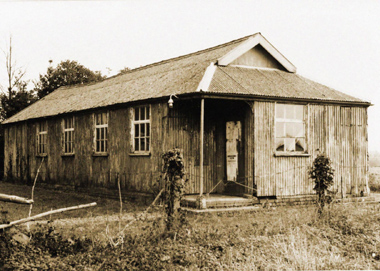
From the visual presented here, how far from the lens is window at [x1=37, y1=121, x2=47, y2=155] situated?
22.5 meters

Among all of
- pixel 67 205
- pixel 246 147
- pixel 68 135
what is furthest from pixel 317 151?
pixel 68 135

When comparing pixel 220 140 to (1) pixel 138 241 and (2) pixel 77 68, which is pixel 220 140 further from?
(2) pixel 77 68

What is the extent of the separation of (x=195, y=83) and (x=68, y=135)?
865 cm

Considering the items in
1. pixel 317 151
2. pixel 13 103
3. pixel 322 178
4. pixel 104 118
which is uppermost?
pixel 13 103

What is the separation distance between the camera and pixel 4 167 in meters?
27.4

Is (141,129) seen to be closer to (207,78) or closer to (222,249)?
(207,78)

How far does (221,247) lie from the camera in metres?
8.15

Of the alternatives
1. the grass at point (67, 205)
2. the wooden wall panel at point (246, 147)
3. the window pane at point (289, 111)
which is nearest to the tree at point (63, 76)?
the grass at point (67, 205)

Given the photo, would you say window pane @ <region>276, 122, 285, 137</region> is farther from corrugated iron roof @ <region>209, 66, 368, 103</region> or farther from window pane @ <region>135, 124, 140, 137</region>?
window pane @ <region>135, 124, 140, 137</region>

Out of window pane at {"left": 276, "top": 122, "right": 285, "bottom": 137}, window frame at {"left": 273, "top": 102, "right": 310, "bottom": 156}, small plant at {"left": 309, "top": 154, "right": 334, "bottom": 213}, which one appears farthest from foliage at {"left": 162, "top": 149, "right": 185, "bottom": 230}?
window pane at {"left": 276, "top": 122, "right": 285, "bottom": 137}

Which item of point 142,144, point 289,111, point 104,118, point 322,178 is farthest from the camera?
point 104,118

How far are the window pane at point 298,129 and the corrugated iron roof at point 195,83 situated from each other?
91 centimetres

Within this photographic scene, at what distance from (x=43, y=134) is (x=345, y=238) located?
17.0 metres

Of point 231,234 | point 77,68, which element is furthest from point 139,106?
point 77,68
